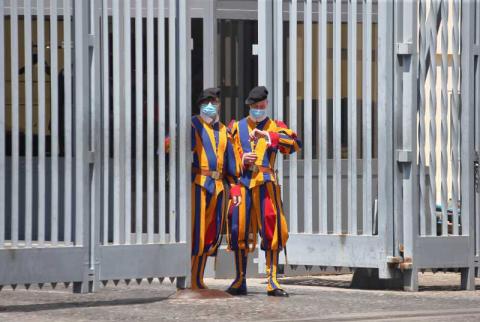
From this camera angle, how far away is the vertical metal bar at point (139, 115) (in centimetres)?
1184

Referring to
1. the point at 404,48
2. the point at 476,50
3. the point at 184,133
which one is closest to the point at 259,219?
the point at 184,133

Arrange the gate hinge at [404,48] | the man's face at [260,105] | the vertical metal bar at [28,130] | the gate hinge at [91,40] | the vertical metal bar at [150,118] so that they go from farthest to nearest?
the gate hinge at [404,48] < the man's face at [260,105] < the vertical metal bar at [150,118] < the gate hinge at [91,40] < the vertical metal bar at [28,130]

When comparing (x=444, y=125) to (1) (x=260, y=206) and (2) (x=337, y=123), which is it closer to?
(2) (x=337, y=123)

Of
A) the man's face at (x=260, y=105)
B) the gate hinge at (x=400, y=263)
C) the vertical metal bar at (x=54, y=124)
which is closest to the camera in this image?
the vertical metal bar at (x=54, y=124)

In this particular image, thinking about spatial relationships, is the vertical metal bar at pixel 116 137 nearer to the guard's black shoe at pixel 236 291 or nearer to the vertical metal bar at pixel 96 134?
the vertical metal bar at pixel 96 134

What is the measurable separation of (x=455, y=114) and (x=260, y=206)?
2.06 m

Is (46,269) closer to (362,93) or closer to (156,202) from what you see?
(156,202)

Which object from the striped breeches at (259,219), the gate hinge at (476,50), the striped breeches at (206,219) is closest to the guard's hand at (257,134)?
the striped breeches at (259,219)

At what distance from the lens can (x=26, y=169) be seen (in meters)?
11.2

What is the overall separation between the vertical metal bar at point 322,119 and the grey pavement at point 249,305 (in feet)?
2.36

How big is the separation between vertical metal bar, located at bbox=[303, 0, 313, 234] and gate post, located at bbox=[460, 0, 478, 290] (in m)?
1.34

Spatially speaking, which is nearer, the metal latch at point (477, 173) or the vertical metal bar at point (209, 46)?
the metal latch at point (477, 173)

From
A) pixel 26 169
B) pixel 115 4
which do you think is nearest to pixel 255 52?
pixel 115 4

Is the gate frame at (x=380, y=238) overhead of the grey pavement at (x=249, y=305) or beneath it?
overhead
